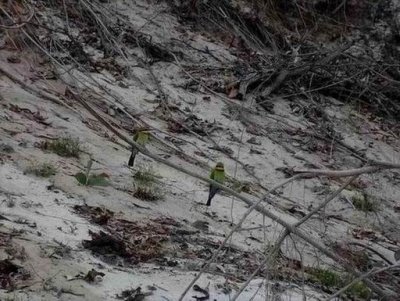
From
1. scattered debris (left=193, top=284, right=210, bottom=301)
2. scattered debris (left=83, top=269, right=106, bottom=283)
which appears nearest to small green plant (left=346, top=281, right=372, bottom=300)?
scattered debris (left=193, top=284, right=210, bottom=301)

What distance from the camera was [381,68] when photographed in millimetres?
6680

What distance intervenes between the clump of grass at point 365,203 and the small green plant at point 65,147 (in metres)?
1.96

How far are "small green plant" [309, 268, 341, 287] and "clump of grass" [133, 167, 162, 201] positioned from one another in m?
0.92

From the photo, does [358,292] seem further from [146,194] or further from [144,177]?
[144,177]

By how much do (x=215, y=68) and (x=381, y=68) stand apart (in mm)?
1708

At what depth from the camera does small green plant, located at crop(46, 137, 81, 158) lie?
377 centimetres

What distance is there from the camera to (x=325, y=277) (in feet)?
10.4

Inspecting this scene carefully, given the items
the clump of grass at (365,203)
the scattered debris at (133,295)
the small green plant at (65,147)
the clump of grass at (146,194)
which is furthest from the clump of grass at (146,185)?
the clump of grass at (365,203)

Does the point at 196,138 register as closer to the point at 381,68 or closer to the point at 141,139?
the point at 141,139

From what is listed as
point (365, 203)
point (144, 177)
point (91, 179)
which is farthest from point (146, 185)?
point (365, 203)

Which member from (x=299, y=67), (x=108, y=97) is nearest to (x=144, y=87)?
(x=108, y=97)

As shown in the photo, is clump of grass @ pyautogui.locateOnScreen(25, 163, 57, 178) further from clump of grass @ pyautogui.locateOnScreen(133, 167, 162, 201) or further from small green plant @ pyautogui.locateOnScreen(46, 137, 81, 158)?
clump of grass @ pyautogui.locateOnScreen(133, 167, 162, 201)

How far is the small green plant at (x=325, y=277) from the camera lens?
3.17m

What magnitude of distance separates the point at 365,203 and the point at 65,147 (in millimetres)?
2088
